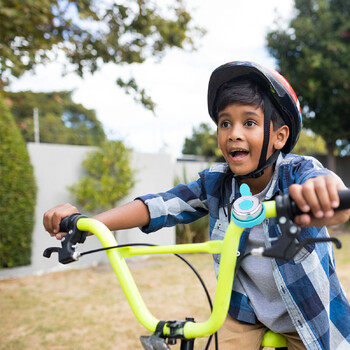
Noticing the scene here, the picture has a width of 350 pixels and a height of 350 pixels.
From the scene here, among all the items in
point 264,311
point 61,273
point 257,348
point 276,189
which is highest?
point 276,189

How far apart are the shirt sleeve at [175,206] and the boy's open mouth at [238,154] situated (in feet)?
1.22

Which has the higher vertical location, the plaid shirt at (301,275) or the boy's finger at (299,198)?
the boy's finger at (299,198)

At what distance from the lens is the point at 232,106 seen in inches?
78.1

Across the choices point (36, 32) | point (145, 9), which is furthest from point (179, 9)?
point (36, 32)

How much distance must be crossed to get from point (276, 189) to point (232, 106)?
478 mm

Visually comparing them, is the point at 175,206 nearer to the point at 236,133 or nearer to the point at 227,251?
the point at 236,133

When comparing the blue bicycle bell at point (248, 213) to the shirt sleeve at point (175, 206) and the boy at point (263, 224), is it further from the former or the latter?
A: the shirt sleeve at point (175, 206)

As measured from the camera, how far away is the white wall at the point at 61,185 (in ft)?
23.7

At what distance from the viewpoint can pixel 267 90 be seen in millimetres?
2043

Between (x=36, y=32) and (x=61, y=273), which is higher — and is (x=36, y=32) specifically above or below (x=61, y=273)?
above

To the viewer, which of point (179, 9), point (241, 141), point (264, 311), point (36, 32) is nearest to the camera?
point (241, 141)

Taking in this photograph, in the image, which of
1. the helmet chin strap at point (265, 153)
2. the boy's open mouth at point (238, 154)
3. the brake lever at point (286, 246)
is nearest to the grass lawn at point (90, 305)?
the helmet chin strap at point (265, 153)

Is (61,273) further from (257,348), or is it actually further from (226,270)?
(226,270)

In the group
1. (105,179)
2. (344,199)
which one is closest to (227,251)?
(344,199)
